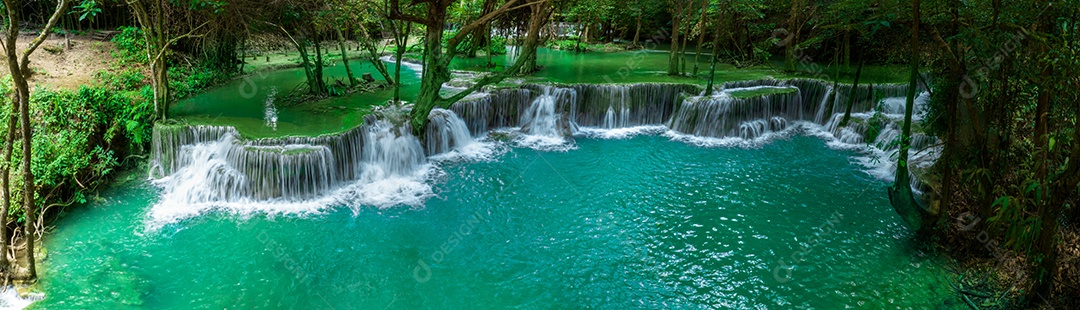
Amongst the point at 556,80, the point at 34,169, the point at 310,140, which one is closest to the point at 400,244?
the point at 310,140

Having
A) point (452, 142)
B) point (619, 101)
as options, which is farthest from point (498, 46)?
point (452, 142)

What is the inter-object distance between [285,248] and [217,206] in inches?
84.5

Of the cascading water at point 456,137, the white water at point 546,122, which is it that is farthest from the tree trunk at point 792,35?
the white water at point 546,122

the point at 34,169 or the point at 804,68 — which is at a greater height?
the point at 804,68

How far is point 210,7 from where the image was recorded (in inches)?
475

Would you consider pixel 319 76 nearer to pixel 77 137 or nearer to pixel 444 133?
pixel 444 133

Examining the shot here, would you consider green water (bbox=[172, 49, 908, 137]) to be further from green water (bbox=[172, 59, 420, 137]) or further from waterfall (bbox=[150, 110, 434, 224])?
waterfall (bbox=[150, 110, 434, 224])

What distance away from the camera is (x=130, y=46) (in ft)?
45.2

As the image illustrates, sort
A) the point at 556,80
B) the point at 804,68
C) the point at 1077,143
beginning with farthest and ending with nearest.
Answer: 1. the point at 804,68
2. the point at 556,80
3. the point at 1077,143

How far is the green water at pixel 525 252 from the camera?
7.20 m

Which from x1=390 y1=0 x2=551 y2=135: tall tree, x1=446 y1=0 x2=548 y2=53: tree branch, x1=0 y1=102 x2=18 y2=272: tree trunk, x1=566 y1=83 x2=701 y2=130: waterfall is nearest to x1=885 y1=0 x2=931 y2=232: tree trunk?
x1=446 y1=0 x2=548 y2=53: tree branch

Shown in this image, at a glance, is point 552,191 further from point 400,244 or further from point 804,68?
point 804,68

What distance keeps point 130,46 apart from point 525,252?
11.3 metres

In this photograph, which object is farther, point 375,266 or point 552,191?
point 552,191
